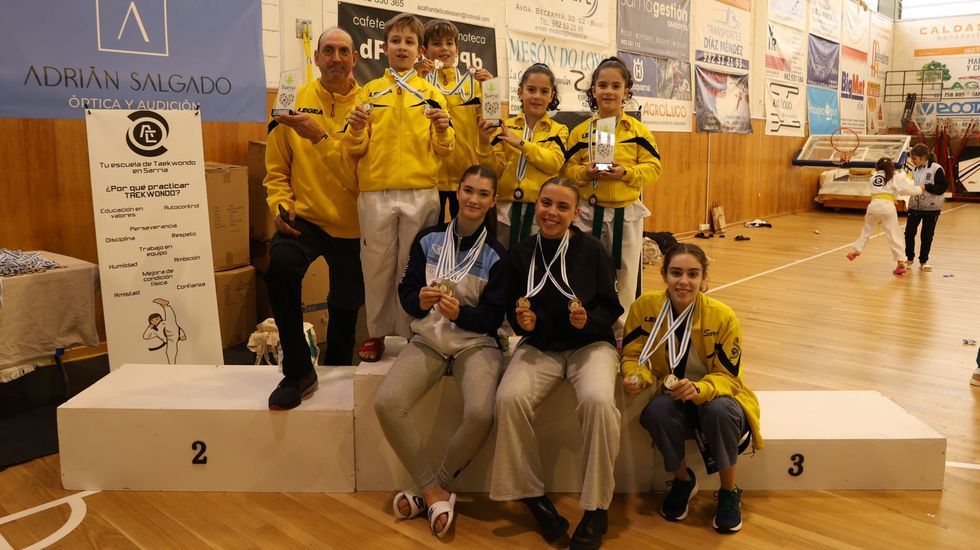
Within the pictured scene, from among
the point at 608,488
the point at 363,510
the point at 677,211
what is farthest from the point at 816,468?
the point at 677,211

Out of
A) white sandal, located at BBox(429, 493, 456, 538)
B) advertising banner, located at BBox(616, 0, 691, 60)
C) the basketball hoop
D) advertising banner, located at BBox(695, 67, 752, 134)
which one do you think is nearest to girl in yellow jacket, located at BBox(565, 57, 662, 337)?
white sandal, located at BBox(429, 493, 456, 538)

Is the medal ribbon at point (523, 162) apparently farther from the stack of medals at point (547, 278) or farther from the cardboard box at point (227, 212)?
the cardboard box at point (227, 212)

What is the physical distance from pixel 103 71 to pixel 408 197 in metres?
2.29

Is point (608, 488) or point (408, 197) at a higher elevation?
point (408, 197)

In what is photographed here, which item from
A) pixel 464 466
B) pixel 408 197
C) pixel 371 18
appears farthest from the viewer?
pixel 371 18

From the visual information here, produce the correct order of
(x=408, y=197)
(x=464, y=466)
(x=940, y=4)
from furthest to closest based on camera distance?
(x=940, y=4), (x=408, y=197), (x=464, y=466)

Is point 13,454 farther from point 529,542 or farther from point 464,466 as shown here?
point 529,542

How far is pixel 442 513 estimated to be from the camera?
244 cm

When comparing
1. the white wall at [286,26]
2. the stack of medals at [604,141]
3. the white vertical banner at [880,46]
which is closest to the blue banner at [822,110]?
the white vertical banner at [880,46]

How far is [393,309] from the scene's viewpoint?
9.66ft

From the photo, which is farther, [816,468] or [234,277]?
[234,277]

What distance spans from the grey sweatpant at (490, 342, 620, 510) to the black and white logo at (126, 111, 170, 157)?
2297 mm

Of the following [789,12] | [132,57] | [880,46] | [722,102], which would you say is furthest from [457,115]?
[880,46]

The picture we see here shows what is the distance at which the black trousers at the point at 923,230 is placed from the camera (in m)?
7.36
